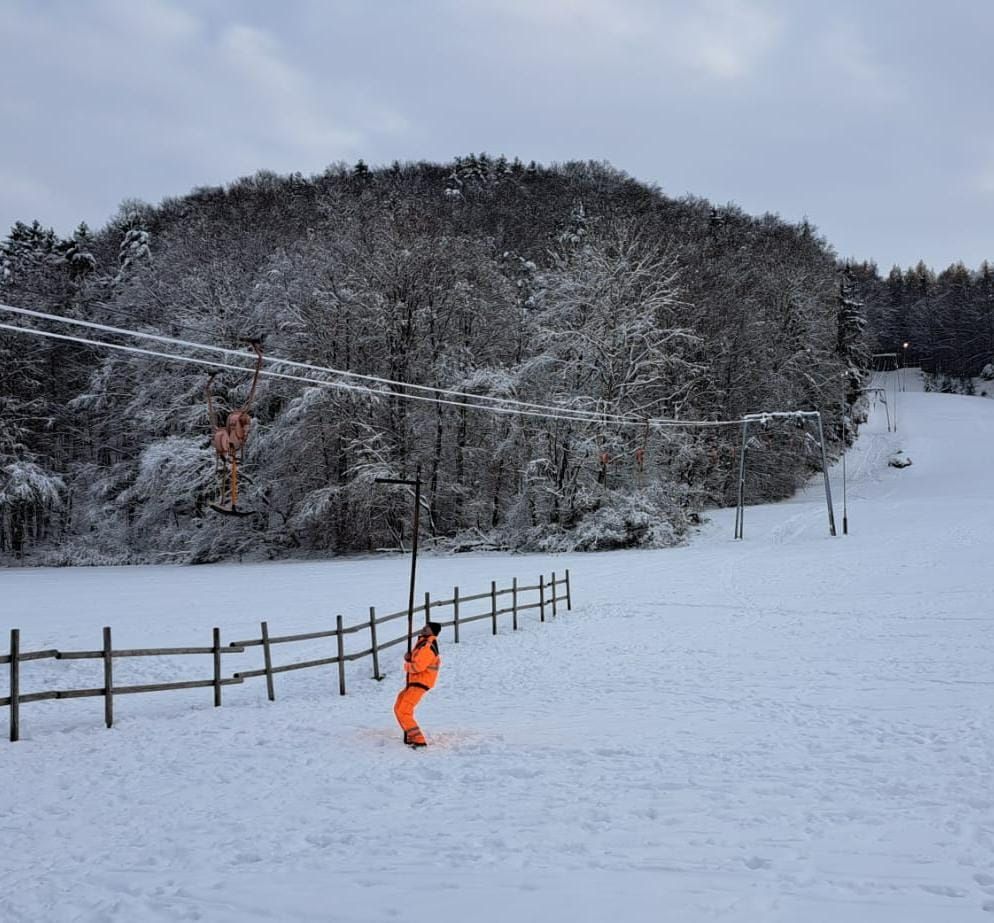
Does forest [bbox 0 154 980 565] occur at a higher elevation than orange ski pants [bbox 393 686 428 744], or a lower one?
higher

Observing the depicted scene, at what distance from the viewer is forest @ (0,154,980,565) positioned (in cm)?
3600

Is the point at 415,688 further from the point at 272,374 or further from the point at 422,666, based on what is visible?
the point at 272,374

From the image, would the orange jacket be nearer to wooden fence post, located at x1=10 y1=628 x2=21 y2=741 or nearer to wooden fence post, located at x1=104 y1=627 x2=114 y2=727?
wooden fence post, located at x1=104 y1=627 x2=114 y2=727

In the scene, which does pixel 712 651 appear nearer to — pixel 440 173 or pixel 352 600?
pixel 352 600

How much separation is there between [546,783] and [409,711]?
200 centimetres

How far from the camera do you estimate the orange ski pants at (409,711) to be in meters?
8.77

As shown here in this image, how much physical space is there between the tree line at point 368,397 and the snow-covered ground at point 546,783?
59.3ft

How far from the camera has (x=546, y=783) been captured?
755 cm

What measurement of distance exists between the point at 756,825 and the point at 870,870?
1050 millimetres

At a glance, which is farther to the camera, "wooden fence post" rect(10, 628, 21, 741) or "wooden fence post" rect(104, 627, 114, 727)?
"wooden fence post" rect(104, 627, 114, 727)

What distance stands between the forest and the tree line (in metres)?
0.16

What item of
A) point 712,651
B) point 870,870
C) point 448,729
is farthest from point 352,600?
point 870,870

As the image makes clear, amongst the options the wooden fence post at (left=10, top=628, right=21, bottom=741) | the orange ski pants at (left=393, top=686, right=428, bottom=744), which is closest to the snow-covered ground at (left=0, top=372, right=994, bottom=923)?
the orange ski pants at (left=393, top=686, right=428, bottom=744)

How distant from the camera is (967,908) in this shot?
192 inches
